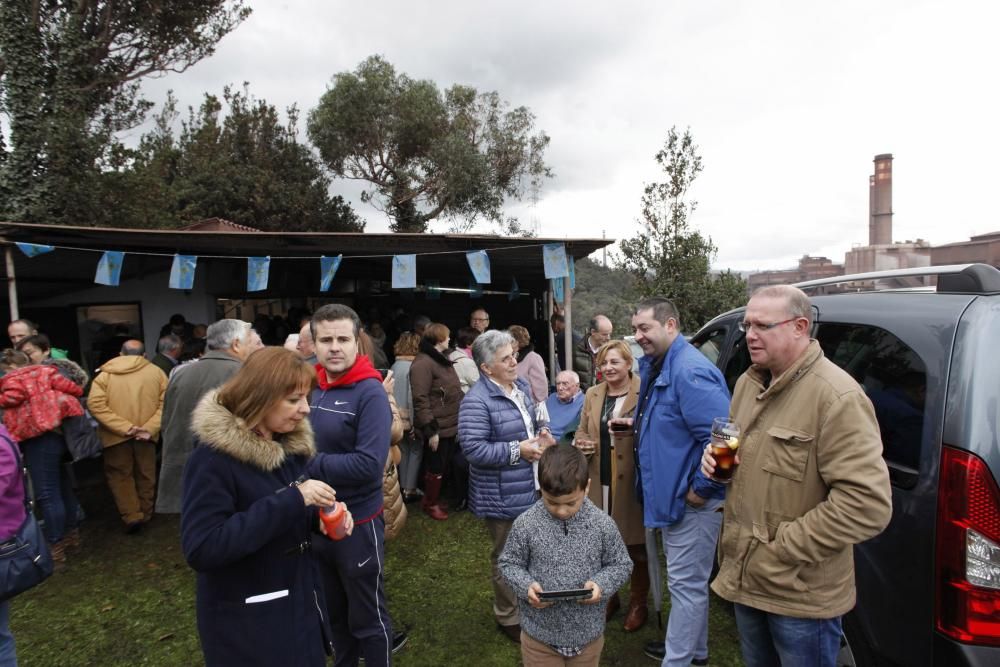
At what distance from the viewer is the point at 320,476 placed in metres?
2.40

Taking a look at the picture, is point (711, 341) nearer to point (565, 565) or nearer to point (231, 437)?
point (565, 565)

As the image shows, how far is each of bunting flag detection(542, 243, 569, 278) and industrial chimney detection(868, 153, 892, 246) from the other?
105ft

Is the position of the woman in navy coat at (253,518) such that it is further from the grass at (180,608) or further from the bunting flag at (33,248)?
the bunting flag at (33,248)

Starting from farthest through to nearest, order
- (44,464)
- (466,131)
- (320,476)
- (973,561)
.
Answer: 1. (466,131)
2. (44,464)
3. (320,476)
4. (973,561)

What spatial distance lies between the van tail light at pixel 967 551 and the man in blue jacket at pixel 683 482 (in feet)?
2.95

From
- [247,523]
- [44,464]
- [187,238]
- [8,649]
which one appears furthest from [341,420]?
[187,238]

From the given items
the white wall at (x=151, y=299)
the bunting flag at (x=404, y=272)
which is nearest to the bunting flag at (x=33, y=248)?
the white wall at (x=151, y=299)

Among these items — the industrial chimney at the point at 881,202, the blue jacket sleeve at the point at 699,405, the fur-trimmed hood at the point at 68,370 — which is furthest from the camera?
the industrial chimney at the point at 881,202

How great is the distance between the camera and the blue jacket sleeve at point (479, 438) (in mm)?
3037

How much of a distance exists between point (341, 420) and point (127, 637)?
2657mm

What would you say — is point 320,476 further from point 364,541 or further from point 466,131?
point 466,131

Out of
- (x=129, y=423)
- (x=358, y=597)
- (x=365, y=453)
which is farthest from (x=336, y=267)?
(x=358, y=597)

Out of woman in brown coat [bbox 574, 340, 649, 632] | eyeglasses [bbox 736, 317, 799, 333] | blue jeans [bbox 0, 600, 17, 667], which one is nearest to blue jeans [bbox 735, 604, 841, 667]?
eyeglasses [bbox 736, 317, 799, 333]

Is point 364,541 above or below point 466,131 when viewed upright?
below
